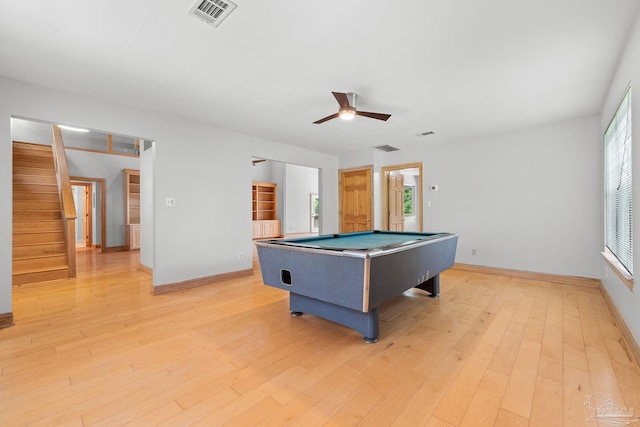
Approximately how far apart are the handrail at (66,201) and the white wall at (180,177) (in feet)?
3.56

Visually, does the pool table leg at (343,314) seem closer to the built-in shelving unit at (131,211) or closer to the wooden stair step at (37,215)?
the wooden stair step at (37,215)

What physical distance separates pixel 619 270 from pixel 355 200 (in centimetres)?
445

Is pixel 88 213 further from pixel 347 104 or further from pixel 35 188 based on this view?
pixel 347 104

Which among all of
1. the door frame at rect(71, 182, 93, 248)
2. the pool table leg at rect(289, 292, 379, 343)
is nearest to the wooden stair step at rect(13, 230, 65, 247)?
the door frame at rect(71, 182, 93, 248)

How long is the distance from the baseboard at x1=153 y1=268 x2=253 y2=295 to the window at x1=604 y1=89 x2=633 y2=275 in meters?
4.58

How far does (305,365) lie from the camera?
1980mm

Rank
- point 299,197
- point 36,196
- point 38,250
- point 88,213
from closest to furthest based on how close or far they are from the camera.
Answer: point 38,250 → point 36,196 → point 88,213 → point 299,197

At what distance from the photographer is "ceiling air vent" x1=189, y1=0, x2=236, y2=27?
5.91ft

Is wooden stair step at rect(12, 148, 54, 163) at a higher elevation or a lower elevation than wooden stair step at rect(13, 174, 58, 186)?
higher

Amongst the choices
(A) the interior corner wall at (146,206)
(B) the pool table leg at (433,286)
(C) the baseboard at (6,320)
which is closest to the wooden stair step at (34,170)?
(A) the interior corner wall at (146,206)

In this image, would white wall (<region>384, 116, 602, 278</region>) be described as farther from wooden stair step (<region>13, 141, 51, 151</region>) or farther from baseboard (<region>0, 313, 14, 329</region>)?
wooden stair step (<region>13, 141, 51, 151</region>)

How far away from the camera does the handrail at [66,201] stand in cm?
469

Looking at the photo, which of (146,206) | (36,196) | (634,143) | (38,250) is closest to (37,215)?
(36,196)

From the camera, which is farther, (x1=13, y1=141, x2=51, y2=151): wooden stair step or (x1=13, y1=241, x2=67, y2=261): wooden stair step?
(x1=13, y1=141, x2=51, y2=151): wooden stair step
